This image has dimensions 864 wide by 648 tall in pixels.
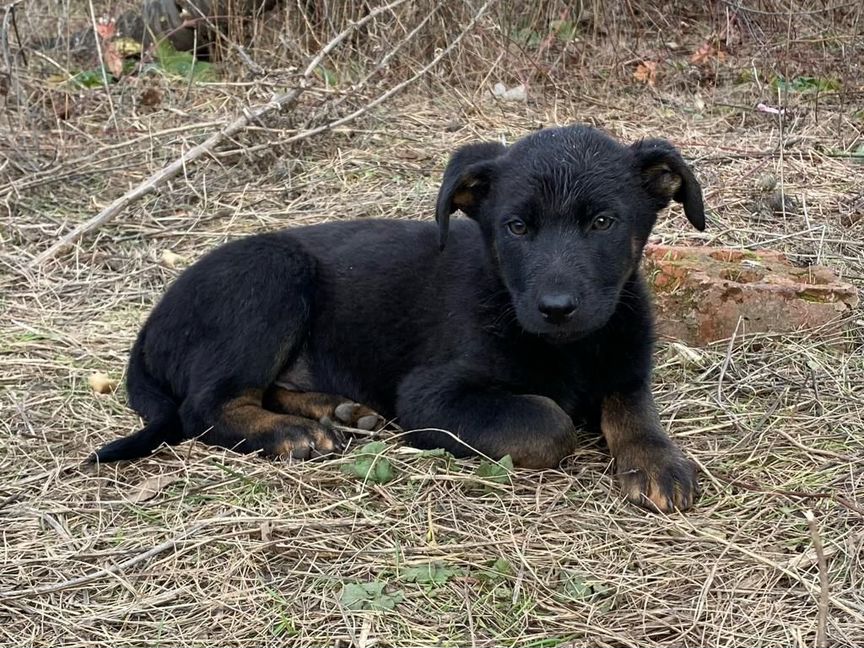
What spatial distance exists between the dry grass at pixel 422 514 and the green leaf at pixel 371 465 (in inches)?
1.7

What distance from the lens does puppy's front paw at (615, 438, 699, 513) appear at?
335cm

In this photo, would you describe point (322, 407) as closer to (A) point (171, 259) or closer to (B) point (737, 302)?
(B) point (737, 302)

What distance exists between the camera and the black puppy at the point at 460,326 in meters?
3.55

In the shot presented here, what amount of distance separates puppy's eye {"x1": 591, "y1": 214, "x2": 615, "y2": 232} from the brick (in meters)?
1.22

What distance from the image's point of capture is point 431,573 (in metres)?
2.99

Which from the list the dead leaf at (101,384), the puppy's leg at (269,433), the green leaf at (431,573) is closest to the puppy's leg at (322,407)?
the puppy's leg at (269,433)

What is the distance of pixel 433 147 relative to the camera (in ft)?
24.1

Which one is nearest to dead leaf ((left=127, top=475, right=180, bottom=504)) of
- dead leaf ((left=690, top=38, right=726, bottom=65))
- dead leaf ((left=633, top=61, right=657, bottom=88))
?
dead leaf ((left=633, top=61, right=657, bottom=88))

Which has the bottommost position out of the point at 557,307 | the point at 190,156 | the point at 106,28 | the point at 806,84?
the point at 806,84

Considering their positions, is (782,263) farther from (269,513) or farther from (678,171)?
(269,513)

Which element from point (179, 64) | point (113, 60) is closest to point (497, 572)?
point (179, 64)

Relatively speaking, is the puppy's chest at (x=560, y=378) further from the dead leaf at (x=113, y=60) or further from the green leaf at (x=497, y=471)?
the dead leaf at (x=113, y=60)

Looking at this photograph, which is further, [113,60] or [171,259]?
[113,60]

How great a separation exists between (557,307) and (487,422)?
540 millimetres
